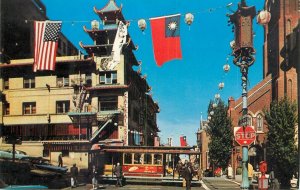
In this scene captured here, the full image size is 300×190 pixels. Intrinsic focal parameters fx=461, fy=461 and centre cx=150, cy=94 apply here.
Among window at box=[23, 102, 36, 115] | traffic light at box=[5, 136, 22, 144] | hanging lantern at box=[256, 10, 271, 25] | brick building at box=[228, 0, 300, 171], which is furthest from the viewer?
brick building at box=[228, 0, 300, 171]

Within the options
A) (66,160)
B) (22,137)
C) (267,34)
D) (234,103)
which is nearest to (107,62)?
(22,137)

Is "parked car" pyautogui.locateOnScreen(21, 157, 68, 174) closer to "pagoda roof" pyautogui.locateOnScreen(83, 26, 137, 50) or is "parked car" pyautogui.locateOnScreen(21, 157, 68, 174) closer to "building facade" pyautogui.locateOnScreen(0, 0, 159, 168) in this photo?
"building facade" pyautogui.locateOnScreen(0, 0, 159, 168)

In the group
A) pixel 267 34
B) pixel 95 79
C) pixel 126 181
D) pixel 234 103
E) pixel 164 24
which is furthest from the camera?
pixel 234 103

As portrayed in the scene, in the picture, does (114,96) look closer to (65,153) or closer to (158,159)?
(65,153)

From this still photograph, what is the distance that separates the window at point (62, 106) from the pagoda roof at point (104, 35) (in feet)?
→ 12.9

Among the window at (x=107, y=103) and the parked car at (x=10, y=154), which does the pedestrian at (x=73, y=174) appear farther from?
the window at (x=107, y=103)

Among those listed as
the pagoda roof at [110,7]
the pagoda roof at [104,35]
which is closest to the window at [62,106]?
the pagoda roof at [104,35]

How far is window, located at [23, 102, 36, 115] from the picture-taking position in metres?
22.6

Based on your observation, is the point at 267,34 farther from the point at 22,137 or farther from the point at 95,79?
the point at 22,137

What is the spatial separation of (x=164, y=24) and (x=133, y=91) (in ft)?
23.8

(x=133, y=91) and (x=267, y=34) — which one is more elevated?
(x=267, y=34)

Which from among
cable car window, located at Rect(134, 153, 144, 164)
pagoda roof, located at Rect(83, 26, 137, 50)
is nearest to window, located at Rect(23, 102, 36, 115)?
pagoda roof, located at Rect(83, 26, 137, 50)

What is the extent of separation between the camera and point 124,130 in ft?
80.8

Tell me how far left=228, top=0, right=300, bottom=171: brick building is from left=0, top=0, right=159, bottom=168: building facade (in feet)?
33.5
